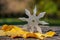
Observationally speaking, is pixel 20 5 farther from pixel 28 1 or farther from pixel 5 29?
pixel 5 29

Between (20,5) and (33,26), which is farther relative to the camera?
(20,5)

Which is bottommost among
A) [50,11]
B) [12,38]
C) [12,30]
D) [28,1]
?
[12,38]

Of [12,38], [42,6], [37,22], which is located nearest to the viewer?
[12,38]

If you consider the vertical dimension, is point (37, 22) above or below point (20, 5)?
below

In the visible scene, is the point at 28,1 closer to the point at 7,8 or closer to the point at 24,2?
the point at 24,2

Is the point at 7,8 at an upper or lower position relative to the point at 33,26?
upper

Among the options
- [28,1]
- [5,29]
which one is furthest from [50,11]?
[5,29]

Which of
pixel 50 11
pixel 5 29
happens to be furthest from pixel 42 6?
pixel 5 29

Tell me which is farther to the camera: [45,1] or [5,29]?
[45,1]

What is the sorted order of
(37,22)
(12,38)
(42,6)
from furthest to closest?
1. (42,6)
2. (37,22)
3. (12,38)
